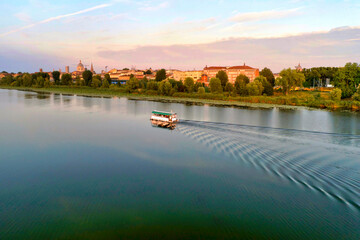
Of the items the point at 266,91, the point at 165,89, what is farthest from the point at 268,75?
the point at 165,89

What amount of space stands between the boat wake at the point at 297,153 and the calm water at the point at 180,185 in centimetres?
7

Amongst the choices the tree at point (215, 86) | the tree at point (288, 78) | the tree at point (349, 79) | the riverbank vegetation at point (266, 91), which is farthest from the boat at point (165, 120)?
the tree at point (288, 78)

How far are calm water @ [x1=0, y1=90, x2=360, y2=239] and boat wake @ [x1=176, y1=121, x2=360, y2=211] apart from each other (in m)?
0.07

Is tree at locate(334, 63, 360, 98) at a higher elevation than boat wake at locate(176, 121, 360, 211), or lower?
higher

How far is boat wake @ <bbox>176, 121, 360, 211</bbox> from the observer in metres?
12.0

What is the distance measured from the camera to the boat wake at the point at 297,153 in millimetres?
11969

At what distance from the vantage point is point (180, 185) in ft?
39.7

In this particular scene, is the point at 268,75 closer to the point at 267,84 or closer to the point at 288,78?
the point at 288,78

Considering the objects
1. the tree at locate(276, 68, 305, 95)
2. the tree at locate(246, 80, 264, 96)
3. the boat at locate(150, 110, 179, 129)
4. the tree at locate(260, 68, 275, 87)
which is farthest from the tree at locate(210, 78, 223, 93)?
the boat at locate(150, 110, 179, 129)

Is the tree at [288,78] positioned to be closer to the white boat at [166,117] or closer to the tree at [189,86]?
the tree at [189,86]

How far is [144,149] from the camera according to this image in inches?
714

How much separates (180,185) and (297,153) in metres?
8.87

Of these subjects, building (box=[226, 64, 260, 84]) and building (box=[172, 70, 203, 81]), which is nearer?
Result: building (box=[226, 64, 260, 84])

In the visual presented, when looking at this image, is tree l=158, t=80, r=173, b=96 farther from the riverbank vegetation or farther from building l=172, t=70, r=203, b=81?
building l=172, t=70, r=203, b=81
